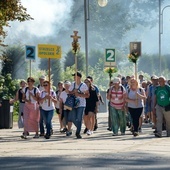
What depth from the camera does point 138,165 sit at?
17.8 m

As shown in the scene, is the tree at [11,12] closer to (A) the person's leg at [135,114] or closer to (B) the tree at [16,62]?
(A) the person's leg at [135,114]

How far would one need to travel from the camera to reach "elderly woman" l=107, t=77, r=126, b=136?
28438 millimetres

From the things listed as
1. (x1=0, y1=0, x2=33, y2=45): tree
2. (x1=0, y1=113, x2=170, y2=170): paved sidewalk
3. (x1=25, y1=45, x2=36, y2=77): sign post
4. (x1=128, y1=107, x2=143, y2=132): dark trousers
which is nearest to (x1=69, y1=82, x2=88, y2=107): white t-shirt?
(x1=0, y1=113, x2=170, y2=170): paved sidewalk

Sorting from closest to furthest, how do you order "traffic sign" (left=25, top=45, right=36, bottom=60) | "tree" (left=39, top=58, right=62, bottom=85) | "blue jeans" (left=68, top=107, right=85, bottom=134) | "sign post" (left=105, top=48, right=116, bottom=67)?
1. "blue jeans" (left=68, top=107, right=85, bottom=134)
2. "traffic sign" (left=25, top=45, right=36, bottom=60)
3. "sign post" (left=105, top=48, right=116, bottom=67)
4. "tree" (left=39, top=58, right=62, bottom=85)

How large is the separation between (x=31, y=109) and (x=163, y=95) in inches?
141

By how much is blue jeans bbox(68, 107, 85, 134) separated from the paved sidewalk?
413 millimetres

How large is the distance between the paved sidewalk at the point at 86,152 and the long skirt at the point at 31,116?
1.32 feet

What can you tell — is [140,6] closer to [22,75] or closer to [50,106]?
[22,75]

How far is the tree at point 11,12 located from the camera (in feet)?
103

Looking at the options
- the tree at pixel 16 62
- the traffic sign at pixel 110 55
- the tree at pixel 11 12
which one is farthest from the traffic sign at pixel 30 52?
the tree at pixel 16 62

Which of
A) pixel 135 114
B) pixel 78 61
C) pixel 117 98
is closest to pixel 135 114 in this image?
pixel 135 114

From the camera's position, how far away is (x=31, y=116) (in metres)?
27.8

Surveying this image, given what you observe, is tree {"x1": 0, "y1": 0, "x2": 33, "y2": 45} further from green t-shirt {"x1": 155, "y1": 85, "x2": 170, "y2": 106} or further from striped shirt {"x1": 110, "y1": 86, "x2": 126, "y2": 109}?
green t-shirt {"x1": 155, "y1": 85, "x2": 170, "y2": 106}

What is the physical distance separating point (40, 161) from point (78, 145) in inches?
206
